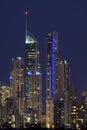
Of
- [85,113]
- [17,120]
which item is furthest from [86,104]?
[17,120]

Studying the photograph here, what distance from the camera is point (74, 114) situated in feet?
283

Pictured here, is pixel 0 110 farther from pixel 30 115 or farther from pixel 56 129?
pixel 56 129

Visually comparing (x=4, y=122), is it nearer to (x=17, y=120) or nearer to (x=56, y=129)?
(x=17, y=120)

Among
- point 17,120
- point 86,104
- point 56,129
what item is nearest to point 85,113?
point 86,104

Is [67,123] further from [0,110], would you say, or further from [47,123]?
[0,110]

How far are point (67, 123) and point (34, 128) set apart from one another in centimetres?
2032

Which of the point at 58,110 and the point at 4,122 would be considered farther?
the point at 58,110

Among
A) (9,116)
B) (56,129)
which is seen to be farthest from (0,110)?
(56,129)

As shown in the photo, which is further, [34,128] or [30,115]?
[30,115]

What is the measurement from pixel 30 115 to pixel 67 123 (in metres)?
7.46

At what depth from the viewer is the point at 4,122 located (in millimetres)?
79812

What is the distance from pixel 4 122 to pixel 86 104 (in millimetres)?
8168

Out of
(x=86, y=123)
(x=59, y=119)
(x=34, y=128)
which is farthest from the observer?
(x=59, y=119)

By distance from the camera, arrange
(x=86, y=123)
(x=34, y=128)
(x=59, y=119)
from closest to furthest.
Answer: (x=34, y=128) < (x=86, y=123) < (x=59, y=119)
